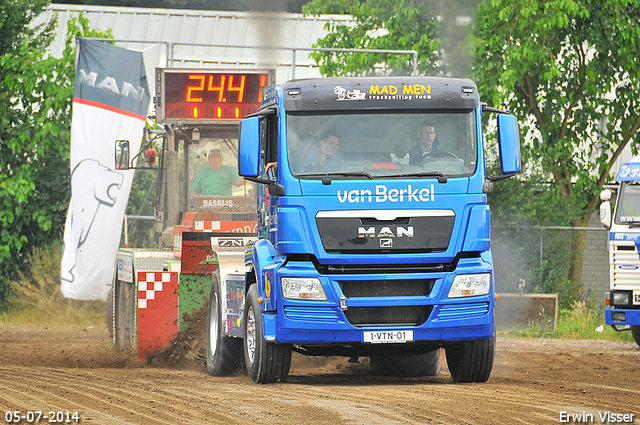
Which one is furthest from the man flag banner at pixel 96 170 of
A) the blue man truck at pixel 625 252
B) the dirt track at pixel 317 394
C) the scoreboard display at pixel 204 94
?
→ the blue man truck at pixel 625 252

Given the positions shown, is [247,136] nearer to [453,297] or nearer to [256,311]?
[256,311]

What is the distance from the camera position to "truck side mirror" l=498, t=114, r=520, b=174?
31.0ft

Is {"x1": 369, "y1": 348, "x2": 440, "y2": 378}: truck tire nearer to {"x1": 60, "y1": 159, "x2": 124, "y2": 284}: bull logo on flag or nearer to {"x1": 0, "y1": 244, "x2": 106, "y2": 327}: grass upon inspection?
{"x1": 60, "y1": 159, "x2": 124, "y2": 284}: bull logo on flag

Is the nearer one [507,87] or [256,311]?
[256,311]

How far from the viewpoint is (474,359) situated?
9844 mm

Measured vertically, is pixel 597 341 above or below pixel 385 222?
below

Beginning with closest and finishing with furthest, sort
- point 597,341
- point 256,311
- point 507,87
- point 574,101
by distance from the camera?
point 256,311, point 597,341, point 507,87, point 574,101

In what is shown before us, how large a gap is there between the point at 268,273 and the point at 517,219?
12549 millimetres

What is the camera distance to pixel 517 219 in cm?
2106

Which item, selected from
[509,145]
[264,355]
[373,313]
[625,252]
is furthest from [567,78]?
[264,355]

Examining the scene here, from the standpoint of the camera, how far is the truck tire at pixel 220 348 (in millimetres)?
11523

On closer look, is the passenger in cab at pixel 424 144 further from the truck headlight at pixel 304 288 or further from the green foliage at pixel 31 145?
the green foliage at pixel 31 145

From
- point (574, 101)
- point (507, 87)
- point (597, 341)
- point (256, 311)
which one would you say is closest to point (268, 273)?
point (256, 311)

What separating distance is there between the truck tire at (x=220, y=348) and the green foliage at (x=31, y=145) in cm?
998
